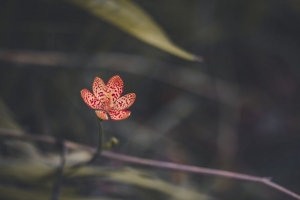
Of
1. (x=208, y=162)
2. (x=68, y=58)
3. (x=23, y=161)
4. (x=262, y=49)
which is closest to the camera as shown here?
(x=23, y=161)

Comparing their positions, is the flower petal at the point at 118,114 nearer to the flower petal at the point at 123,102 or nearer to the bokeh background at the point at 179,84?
the flower petal at the point at 123,102

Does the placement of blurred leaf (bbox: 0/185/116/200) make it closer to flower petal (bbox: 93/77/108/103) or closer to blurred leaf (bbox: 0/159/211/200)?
blurred leaf (bbox: 0/159/211/200)

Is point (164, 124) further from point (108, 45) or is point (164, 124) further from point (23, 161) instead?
point (23, 161)

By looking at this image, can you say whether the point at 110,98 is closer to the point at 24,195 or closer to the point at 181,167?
the point at 181,167

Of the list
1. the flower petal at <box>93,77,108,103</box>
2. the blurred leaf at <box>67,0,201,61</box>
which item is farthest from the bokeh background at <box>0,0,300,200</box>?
the flower petal at <box>93,77,108,103</box>

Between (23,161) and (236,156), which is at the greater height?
(236,156)

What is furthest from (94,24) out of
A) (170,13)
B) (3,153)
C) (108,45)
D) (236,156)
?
(236,156)
